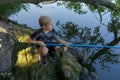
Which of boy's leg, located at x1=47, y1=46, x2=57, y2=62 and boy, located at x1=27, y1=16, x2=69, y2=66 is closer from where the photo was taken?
boy, located at x1=27, y1=16, x2=69, y2=66

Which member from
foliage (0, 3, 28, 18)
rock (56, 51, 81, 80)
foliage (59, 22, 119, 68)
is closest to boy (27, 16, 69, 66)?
rock (56, 51, 81, 80)

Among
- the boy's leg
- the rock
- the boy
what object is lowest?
the rock

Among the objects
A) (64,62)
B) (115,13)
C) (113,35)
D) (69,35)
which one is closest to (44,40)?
(64,62)

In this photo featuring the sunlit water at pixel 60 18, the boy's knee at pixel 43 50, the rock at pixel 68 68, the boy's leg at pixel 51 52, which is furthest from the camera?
the sunlit water at pixel 60 18

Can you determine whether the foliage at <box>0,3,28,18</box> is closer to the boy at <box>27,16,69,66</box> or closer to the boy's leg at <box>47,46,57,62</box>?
the boy's leg at <box>47,46,57,62</box>

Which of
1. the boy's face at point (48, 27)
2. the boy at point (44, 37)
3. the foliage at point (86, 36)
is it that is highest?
the boy's face at point (48, 27)

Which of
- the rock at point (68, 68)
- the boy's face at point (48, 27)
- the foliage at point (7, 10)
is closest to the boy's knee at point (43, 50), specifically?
the boy's face at point (48, 27)

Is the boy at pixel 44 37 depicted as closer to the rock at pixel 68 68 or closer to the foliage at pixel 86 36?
the rock at pixel 68 68

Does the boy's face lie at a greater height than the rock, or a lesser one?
greater

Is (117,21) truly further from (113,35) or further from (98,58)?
(98,58)

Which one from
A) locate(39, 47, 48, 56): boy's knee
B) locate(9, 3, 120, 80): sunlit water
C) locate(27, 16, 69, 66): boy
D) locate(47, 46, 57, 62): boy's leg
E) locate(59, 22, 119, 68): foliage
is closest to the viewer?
locate(27, 16, 69, 66): boy

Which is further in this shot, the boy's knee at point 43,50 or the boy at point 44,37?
the boy's knee at point 43,50

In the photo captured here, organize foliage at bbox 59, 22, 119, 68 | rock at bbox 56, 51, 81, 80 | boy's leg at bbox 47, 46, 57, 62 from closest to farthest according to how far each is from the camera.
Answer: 1. boy's leg at bbox 47, 46, 57, 62
2. rock at bbox 56, 51, 81, 80
3. foliage at bbox 59, 22, 119, 68

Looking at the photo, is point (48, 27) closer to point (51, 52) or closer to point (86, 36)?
point (51, 52)
